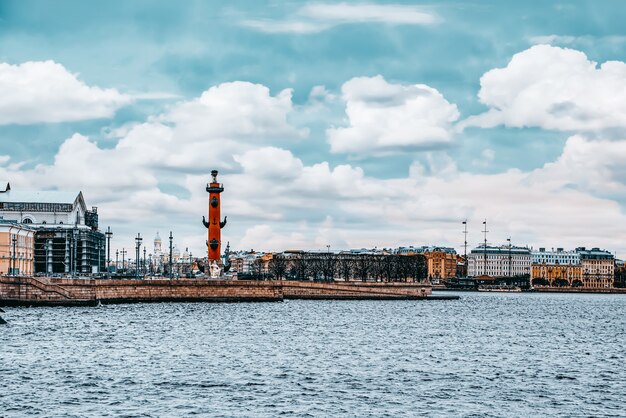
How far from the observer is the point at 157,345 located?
5209 centimetres

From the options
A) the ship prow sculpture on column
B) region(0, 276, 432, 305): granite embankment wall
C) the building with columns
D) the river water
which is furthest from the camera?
the building with columns

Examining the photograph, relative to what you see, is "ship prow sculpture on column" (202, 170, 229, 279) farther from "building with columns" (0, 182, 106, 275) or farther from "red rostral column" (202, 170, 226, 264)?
"building with columns" (0, 182, 106, 275)

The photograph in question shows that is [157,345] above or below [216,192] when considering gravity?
below

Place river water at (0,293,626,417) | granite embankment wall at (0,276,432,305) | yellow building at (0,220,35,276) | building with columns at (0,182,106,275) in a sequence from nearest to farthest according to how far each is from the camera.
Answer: river water at (0,293,626,417) < granite embankment wall at (0,276,432,305) < yellow building at (0,220,35,276) < building with columns at (0,182,106,275)

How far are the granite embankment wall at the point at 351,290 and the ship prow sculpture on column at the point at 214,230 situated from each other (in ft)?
23.3

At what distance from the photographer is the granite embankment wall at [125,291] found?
77.9m

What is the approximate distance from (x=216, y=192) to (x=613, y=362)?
68.1 meters

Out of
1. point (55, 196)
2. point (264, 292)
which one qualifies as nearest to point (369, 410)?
point (264, 292)

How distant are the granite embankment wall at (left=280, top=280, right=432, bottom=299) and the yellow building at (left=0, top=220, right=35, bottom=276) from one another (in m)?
30.8

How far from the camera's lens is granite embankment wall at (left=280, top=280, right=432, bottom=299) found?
116750 mm

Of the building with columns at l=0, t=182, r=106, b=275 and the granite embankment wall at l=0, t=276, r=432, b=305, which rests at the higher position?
the building with columns at l=0, t=182, r=106, b=275

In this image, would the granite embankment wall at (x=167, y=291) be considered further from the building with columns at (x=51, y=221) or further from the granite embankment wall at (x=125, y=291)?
the building with columns at (x=51, y=221)

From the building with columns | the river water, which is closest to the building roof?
the building with columns

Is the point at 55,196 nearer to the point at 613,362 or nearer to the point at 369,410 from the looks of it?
the point at 613,362
